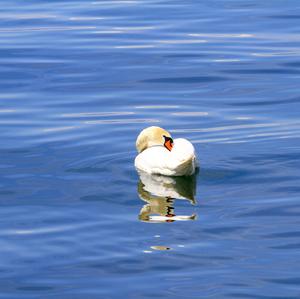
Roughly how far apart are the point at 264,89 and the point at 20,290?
773 cm

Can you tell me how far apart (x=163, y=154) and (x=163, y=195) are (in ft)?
1.94

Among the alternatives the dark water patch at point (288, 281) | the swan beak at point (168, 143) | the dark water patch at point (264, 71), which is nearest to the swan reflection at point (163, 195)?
the swan beak at point (168, 143)

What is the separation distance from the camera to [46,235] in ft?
38.8

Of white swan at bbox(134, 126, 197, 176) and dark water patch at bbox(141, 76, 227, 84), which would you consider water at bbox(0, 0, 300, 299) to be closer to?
dark water patch at bbox(141, 76, 227, 84)

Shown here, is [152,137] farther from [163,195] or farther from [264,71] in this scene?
[264,71]

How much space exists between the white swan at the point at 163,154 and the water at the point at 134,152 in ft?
0.51

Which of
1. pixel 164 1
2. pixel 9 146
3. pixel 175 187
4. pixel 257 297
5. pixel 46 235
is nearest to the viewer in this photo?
pixel 257 297

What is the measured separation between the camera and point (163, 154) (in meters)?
13.6

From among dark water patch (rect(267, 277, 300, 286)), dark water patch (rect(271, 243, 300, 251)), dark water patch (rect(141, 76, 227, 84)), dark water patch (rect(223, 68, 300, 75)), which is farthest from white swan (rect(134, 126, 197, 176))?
dark water patch (rect(223, 68, 300, 75))

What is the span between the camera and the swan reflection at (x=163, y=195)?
12.4 metres

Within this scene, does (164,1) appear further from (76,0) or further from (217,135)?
(217,135)

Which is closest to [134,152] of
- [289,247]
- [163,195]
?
[163,195]

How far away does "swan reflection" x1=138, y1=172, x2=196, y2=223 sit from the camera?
488 inches

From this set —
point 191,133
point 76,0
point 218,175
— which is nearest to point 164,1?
point 76,0
